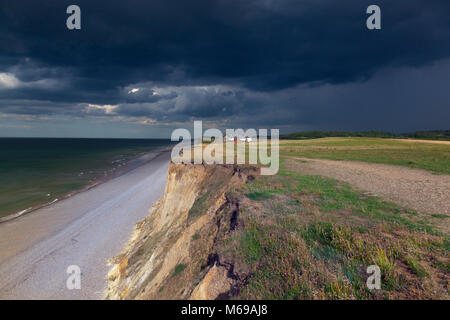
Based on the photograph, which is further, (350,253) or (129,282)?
(129,282)

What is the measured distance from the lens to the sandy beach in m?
12.6

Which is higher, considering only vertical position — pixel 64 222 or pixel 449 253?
pixel 449 253

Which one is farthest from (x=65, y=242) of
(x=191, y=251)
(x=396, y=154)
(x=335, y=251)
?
(x=396, y=154)

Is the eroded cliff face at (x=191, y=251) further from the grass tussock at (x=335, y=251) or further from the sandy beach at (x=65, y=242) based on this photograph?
the sandy beach at (x=65, y=242)

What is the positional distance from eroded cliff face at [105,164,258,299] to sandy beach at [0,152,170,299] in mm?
1572

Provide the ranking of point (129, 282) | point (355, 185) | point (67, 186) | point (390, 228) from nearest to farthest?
point (390, 228) → point (129, 282) → point (355, 185) → point (67, 186)

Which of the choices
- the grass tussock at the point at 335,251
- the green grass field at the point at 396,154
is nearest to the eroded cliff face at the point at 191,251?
the grass tussock at the point at 335,251

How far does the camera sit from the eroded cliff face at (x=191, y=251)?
209 inches

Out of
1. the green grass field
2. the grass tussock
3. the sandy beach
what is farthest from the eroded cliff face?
the green grass field

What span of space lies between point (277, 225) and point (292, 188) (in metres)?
5.56

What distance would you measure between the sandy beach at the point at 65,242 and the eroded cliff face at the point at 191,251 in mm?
1572
